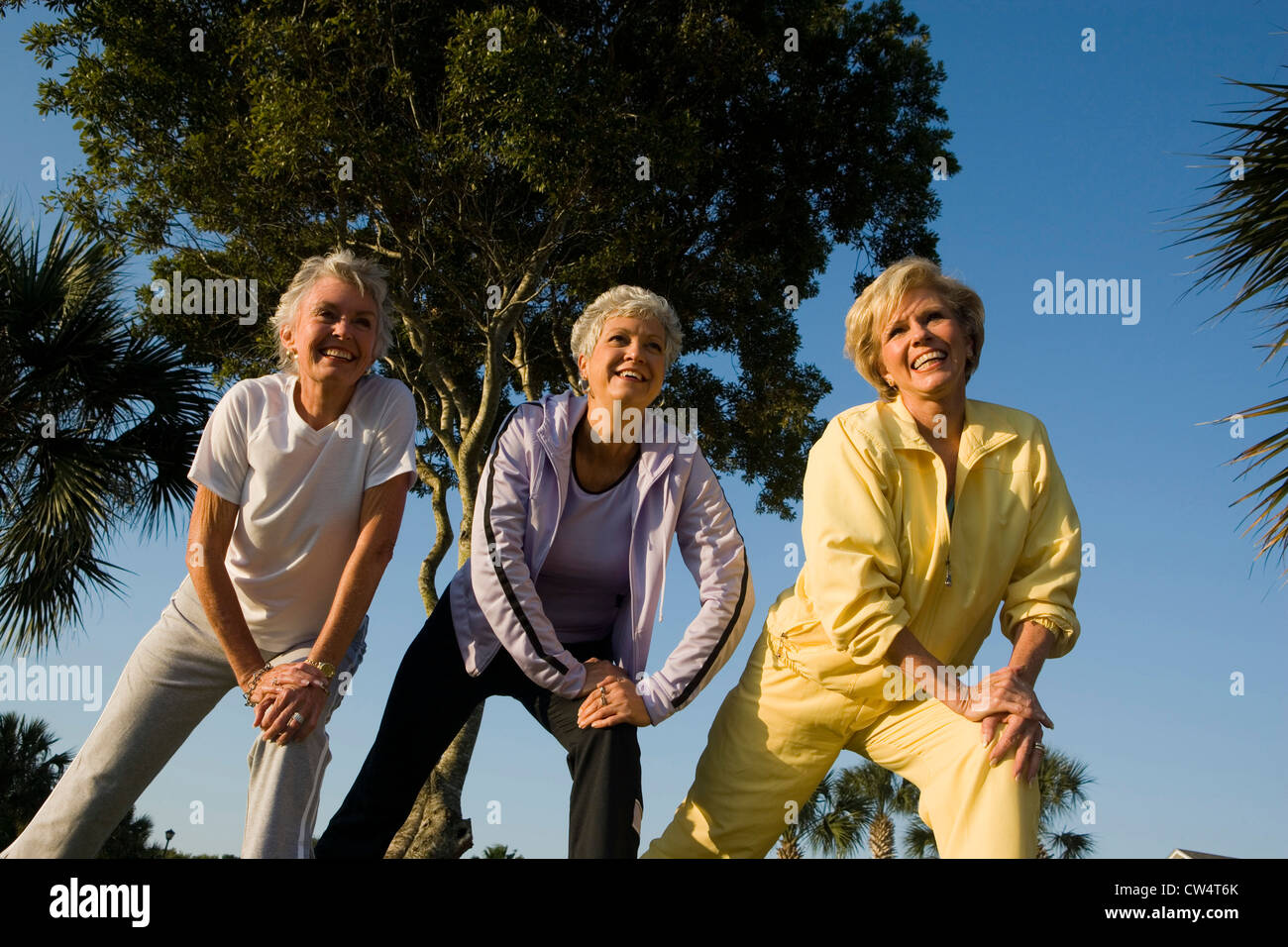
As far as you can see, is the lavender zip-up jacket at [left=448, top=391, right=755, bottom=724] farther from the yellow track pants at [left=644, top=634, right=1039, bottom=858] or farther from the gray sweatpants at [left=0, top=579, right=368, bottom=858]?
the gray sweatpants at [left=0, top=579, right=368, bottom=858]

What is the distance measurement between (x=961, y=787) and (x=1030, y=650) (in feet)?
1.56

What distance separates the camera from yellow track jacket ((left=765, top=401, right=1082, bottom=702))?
332cm

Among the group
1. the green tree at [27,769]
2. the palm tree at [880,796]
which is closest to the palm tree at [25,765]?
the green tree at [27,769]

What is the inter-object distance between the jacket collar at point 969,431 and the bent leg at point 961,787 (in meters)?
0.82

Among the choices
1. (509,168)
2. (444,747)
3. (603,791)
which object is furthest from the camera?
(509,168)

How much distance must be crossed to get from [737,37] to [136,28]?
602 cm

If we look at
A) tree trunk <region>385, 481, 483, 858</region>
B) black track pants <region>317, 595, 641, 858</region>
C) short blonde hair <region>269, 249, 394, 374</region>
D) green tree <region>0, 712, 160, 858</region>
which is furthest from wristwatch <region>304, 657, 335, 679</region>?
green tree <region>0, 712, 160, 858</region>

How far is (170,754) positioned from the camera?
12.3 ft

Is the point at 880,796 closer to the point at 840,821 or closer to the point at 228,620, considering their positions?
the point at 840,821

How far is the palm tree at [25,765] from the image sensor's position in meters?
16.4

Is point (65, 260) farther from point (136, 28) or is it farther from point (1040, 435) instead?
point (1040, 435)

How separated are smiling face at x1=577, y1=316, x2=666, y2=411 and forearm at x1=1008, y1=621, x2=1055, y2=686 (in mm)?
1521

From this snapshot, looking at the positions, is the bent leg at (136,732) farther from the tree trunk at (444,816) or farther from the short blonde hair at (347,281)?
the tree trunk at (444,816)

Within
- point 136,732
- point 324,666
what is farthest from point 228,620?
point 136,732
